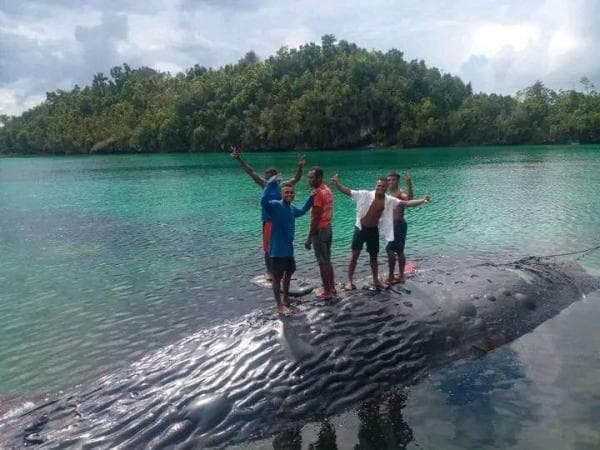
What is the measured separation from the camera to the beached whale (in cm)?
→ 678

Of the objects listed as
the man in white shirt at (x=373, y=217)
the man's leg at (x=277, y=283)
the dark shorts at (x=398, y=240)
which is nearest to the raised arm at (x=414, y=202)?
the man in white shirt at (x=373, y=217)

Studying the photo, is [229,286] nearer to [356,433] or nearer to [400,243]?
[400,243]

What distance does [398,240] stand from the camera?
36.1 feet

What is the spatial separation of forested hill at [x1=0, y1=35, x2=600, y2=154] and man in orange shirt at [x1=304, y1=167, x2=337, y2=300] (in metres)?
87.9

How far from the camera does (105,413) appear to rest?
698 centimetres

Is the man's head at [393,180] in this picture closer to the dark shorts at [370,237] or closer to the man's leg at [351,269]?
the dark shorts at [370,237]

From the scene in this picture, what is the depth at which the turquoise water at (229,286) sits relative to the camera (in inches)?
294

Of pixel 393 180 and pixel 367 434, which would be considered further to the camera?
pixel 393 180

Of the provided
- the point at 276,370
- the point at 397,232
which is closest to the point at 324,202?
the point at 397,232

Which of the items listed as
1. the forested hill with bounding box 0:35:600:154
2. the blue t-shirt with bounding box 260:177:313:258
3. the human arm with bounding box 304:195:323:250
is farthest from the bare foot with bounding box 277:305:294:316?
the forested hill with bounding box 0:35:600:154

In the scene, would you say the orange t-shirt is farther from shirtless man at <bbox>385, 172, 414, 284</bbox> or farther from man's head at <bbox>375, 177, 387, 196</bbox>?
shirtless man at <bbox>385, 172, 414, 284</bbox>

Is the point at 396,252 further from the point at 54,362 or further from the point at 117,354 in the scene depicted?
the point at 54,362

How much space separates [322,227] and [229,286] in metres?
4.84

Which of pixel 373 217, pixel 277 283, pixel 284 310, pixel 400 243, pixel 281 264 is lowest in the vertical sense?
pixel 284 310
